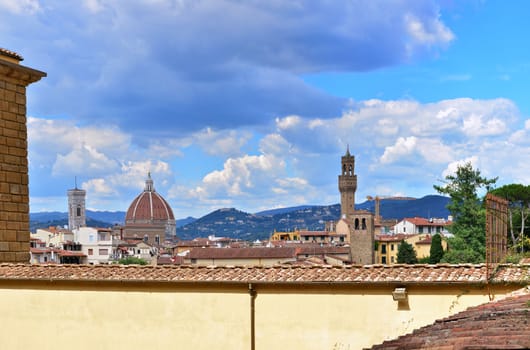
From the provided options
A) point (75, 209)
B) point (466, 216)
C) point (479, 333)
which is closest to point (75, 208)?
point (75, 209)

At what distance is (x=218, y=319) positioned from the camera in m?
9.94

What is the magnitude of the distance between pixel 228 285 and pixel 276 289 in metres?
0.68

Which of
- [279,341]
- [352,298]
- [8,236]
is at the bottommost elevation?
[279,341]

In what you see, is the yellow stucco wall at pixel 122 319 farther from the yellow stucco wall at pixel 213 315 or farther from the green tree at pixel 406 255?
the green tree at pixel 406 255

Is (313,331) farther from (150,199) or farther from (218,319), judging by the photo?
(150,199)

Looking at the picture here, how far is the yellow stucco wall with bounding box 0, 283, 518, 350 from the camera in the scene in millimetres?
9156

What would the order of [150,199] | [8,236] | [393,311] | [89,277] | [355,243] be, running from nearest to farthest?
[393,311] → [89,277] → [8,236] → [355,243] → [150,199]

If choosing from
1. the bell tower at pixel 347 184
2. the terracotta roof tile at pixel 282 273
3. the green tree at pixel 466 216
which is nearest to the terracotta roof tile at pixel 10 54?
the terracotta roof tile at pixel 282 273

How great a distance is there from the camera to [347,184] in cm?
13288

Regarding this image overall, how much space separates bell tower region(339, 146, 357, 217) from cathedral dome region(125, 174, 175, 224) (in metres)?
43.1

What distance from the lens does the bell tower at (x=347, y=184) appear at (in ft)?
434

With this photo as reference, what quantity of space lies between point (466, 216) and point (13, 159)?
34.3 metres

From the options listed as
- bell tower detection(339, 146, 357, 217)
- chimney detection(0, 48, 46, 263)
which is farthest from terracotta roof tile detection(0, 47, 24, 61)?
bell tower detection(339, 146, 357, 217)

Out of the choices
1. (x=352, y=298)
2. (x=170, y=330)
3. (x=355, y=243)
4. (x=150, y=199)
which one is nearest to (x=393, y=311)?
(x=352, y=298)
